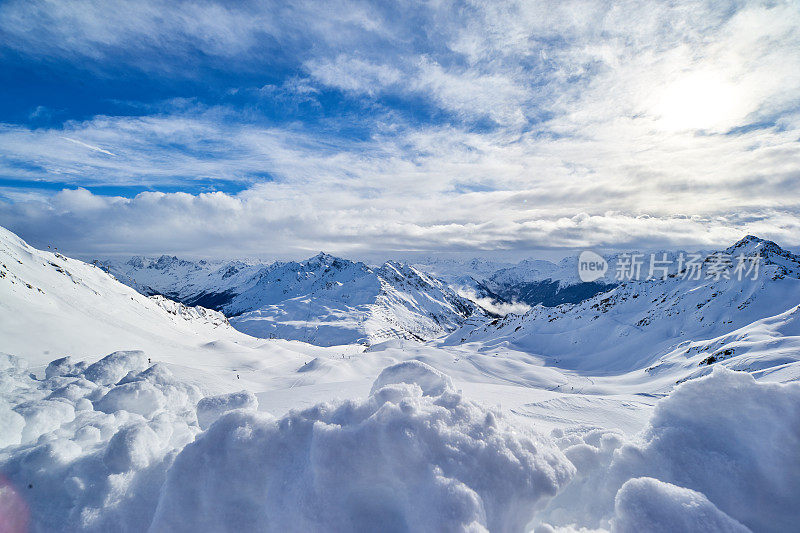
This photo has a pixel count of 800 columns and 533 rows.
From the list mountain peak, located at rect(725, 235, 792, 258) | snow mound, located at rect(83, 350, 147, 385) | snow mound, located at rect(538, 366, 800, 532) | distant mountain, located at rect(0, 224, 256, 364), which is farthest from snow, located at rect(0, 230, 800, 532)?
mountain peak, located at rect(725, 235, 792, 258)

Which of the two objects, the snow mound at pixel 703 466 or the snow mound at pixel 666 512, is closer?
the snow mound at pixel 666 512

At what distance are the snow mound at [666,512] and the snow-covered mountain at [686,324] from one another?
67.0ft

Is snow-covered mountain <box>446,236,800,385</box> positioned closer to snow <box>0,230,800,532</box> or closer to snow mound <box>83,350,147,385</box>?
snow <box>0,230,800,532</box>

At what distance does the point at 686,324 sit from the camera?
38688 mm

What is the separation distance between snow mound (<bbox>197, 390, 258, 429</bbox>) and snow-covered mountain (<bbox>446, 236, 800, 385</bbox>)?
22.8 meters

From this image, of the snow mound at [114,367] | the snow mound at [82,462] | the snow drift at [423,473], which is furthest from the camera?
the snow mound at [114,367]

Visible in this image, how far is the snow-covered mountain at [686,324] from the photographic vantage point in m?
24.1

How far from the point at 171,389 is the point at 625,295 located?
63.9 metres

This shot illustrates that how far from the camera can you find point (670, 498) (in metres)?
2.90

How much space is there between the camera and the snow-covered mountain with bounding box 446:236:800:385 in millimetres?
24052

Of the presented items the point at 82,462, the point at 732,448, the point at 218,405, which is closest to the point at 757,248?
the point at 732,448

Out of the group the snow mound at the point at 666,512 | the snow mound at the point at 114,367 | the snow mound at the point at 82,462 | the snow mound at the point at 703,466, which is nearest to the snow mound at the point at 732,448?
the snow mound at the point at 703,466

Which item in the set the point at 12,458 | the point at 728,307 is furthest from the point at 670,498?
the point at 728,307

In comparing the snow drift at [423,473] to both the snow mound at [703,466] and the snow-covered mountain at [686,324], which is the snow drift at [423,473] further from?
the snow-covered mountain at [686,324]
